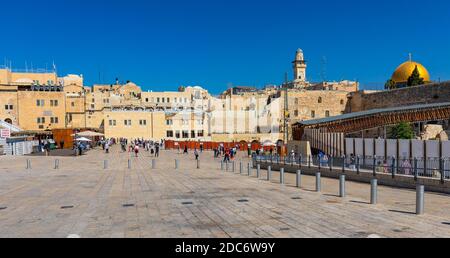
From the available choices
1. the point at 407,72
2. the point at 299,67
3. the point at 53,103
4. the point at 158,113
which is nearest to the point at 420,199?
the point at 158,113

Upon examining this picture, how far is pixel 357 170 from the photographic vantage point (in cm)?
1944

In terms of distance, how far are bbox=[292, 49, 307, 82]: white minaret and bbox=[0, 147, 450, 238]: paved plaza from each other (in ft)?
349

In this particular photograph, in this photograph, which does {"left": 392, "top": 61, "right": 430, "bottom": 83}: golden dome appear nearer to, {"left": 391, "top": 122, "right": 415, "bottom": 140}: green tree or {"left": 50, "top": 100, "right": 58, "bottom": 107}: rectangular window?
{"left": 391, "top": 122, "right": 415, "bottom": 140}: green tree

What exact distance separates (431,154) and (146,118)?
163ft

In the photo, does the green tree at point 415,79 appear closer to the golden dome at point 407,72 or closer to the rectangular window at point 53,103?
the golden dome at point 407,72

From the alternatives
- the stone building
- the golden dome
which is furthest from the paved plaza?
the golden dome

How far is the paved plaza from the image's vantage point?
27.3ft

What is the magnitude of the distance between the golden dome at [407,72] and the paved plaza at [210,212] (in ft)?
201

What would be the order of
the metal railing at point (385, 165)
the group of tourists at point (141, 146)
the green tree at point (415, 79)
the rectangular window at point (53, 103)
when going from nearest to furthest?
the metal railing at point (385, 165)
the group of tourists at point (141, 146)
the rectangular window at point (53, 103)
the green tree at point (415, 79)

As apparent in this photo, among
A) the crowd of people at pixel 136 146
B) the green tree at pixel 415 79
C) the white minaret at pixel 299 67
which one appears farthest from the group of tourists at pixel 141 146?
the white minaret at pixel 299 67

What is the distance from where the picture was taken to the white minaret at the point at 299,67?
119750mm

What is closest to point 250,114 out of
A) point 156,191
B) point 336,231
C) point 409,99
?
point 409,99

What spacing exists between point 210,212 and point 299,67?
114 m

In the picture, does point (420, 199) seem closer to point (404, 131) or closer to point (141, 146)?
point (404, 131)
